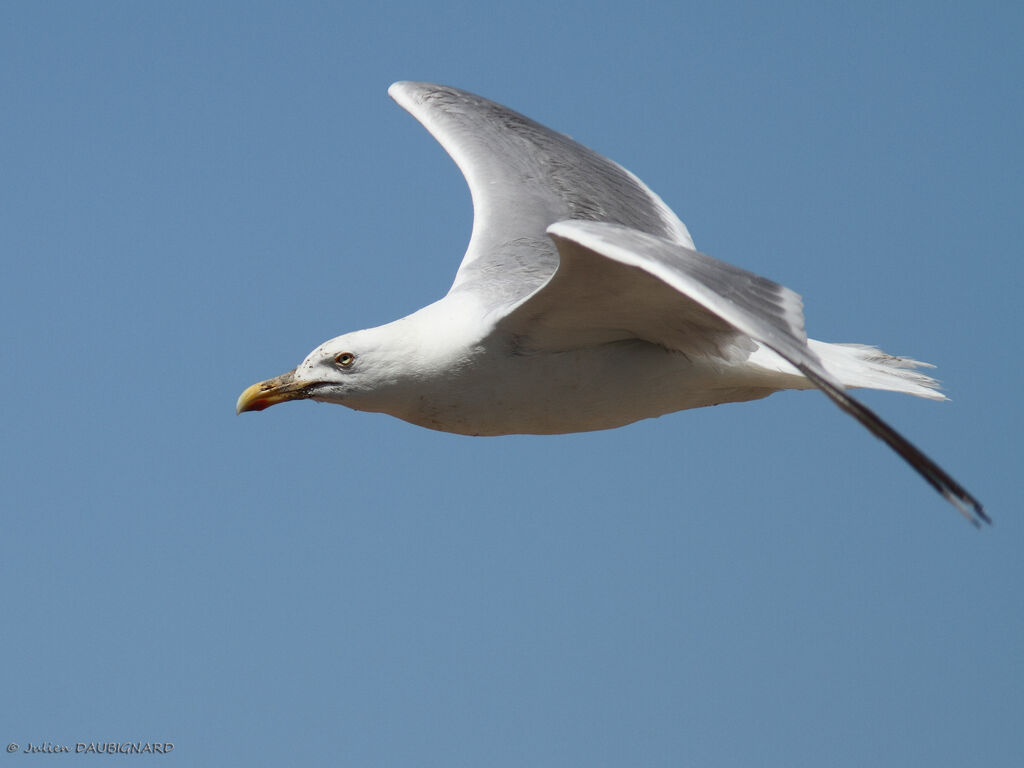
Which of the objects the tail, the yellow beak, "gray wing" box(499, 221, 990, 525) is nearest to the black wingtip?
"gray wing" box(499, 221, 990, 525)

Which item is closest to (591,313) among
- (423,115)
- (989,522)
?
(989,522)

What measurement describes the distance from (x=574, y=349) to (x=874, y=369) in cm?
182

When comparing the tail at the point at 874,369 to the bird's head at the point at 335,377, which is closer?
the bird's head at the point at 335,377

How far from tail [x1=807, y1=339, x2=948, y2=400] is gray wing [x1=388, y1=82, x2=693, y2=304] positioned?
1628 mm

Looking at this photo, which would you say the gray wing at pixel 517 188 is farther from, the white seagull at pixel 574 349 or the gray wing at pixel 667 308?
the gray wing at pixel 667 308

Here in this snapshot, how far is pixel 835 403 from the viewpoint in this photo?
17.7ft

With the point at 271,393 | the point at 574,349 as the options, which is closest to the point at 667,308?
the point at 574,349

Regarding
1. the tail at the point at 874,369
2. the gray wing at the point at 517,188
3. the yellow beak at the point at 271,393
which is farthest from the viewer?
the gray wing at the point at 517,188

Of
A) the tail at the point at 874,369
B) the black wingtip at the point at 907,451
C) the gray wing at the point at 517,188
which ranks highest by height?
the gray wing at the point at 517,188

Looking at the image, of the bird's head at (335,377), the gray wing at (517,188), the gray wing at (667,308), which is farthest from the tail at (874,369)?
the bird's head at (335,377)

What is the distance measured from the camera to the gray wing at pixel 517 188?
8211 millimetres

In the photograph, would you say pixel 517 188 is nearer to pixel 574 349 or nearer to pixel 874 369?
pixel 574 349

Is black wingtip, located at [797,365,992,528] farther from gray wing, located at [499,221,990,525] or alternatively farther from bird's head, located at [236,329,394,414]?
bird's head, located at [236,329,394,414]

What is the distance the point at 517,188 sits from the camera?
928 cm
